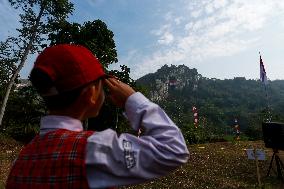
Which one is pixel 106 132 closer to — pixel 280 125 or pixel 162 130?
pixel 162 130

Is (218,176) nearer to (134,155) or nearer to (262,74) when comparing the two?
(262,74)

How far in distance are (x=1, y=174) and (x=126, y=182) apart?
1560cm

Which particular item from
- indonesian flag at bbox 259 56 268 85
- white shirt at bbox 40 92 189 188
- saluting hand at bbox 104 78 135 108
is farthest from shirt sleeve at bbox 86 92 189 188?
indonesian flag at bbox 259 56 268 85

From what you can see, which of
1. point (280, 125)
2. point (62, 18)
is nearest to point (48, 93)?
point (280, 125)

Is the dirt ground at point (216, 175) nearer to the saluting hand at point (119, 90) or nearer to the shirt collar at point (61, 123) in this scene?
the shirt collar at point (61, 123)

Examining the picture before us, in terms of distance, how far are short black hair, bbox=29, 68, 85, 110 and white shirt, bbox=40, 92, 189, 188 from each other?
0.73 ft

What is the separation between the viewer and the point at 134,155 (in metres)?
1.49

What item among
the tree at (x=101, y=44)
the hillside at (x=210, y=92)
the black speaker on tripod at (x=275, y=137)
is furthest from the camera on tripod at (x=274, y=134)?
the hillside at (x=210, y=92)

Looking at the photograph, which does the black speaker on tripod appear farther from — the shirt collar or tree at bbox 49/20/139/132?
tree at bbox 49/20/139/132

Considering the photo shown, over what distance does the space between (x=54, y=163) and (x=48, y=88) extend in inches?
12.7

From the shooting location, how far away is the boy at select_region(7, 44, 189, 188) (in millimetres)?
1486

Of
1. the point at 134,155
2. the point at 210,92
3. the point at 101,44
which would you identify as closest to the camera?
the point at 134,155

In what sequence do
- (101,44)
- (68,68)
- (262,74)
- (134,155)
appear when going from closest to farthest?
(134,155) < (68,68) < (262,74) < (101,44)

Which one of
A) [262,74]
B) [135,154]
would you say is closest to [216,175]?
[262,74]
